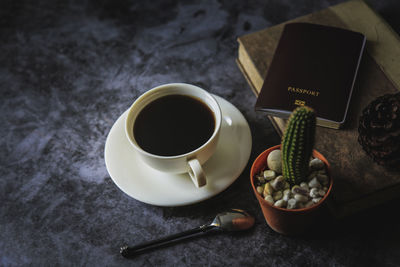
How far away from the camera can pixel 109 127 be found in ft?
3.46

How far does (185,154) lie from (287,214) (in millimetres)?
227

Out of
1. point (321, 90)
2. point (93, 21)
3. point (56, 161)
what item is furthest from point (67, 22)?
point (321, 90)

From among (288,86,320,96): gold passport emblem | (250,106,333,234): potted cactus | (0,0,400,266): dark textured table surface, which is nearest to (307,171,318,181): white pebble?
(250,106,333,234): potted cactus

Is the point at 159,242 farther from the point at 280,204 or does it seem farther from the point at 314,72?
the point at 314,72

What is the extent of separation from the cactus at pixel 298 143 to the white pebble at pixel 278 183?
0.02m

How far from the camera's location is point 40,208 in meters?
0.92

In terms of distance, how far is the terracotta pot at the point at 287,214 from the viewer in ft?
2.41

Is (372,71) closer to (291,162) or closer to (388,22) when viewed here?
(388,22)

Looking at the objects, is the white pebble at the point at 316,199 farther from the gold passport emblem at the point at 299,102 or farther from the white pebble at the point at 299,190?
the gold passport emblem at the point at 299,102

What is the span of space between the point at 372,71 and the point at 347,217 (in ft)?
1.27

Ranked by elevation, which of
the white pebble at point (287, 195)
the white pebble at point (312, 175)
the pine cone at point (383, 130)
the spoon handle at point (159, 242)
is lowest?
the spoon handle at point (159, 242)

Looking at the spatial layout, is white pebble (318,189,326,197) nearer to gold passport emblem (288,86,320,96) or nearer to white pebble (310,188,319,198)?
white pebble (310,188,319,198)

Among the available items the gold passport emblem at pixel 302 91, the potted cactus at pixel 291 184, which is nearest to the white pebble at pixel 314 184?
the potted cactus at pixel 291 184

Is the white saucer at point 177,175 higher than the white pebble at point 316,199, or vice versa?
the white pebble at point 316,199
